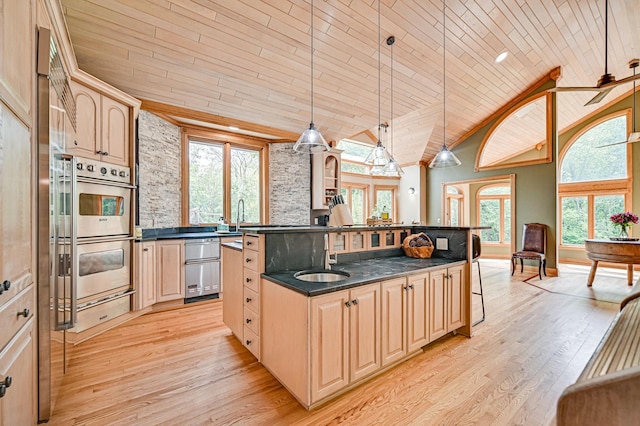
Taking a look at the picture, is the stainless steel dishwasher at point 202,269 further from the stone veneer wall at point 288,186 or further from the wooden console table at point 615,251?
the wooden console table at point 615,251

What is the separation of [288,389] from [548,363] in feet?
7.19

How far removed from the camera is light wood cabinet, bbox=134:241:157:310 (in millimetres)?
3344

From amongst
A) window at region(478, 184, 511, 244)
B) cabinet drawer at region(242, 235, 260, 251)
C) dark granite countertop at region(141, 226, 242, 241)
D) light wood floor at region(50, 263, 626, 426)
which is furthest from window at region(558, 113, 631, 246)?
cabinet drawer at region(242, 235, 260, 251)

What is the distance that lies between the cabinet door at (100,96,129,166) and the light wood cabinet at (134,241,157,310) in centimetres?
104

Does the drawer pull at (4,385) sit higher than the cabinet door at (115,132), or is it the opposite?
the cabinet door at (115,132)

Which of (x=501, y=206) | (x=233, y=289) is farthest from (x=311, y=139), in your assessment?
(x=501, y=206)

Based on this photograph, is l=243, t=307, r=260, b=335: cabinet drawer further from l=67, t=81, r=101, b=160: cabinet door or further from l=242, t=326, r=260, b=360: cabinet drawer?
l=67, t=81, r=101, b=160: cabinet door

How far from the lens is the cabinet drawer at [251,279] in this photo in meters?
2.29

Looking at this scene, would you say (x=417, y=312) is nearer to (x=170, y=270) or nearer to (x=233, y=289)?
(x=233, y=289)

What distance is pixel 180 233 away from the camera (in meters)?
4.30

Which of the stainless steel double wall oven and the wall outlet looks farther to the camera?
the wall outlet

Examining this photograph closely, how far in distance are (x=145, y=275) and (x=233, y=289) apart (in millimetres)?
1434

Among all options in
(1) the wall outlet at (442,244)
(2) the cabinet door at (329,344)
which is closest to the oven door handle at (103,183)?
(2) the cabinet door at (329,344)

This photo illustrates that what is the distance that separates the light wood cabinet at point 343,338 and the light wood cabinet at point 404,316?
0.10 meters
